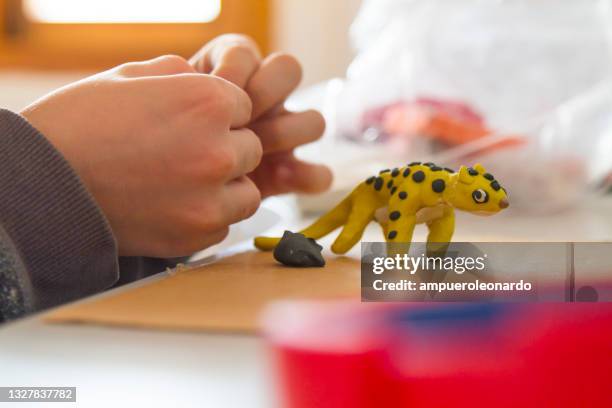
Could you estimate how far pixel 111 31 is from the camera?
1975mm

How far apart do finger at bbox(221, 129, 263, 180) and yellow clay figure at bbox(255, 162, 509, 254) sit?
72mm

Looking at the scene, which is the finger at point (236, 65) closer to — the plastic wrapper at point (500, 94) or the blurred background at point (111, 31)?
the plastic wrapper at point (500, 94)

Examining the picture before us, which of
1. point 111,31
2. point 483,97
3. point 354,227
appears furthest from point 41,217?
point 111,31

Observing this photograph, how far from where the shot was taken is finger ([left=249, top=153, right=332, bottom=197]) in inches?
28.3

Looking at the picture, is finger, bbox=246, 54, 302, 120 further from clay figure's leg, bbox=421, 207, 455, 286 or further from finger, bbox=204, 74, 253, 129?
clay figure's leg, bbox=421, 207, 455, 286

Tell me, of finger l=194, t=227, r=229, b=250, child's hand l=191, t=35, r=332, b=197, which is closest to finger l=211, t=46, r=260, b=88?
child's hand l=191, t=35, r=332, b=197

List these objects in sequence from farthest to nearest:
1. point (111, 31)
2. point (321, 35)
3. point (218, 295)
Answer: point (111, 31) < point (321, 35) < point (218, 295)

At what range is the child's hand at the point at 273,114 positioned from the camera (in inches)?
25.5

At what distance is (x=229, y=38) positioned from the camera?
742 mm

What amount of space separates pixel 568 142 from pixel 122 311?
29.5 inches

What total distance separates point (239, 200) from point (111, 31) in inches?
59.9

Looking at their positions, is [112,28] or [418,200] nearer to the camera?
[418,200]

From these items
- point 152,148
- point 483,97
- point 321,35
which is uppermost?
point 321,35

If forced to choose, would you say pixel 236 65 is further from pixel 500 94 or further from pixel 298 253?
pixel 500 94
